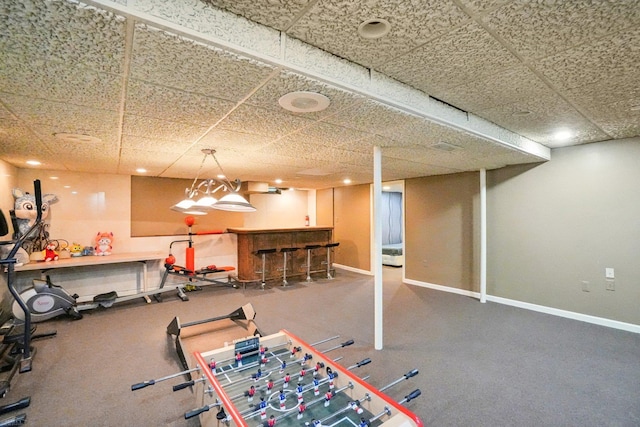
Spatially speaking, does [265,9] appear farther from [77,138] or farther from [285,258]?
[285,258]

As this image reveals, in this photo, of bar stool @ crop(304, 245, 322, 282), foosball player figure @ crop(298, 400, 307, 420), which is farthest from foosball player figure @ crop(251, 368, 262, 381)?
bar stool @ crop(304, 245, 322, 282)

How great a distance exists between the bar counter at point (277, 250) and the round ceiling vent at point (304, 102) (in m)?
4.26

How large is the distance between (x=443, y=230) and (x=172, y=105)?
5.12 m

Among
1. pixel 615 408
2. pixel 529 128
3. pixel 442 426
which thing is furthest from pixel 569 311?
pixel 442 426

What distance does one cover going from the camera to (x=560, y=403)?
7.48 ft

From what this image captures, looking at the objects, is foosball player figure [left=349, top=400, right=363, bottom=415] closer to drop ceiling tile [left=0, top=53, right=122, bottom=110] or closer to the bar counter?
drop ceiling tile [left=0, top=53, right=122, bottom=110]

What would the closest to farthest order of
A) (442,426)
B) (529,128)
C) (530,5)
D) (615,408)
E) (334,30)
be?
(530,5)
(334,30)
(442,426)
(615,408)
(529,128)

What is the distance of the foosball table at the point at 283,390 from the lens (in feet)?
5.23

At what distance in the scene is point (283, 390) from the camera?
188 centimetres

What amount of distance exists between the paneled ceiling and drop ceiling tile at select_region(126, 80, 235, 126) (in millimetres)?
14

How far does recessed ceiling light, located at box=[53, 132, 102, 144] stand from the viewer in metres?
2.82

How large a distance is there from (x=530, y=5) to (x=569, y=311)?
4450 millimetres

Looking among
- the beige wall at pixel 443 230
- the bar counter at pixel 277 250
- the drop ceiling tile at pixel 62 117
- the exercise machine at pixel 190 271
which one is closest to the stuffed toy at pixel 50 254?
the exercise machine at pixel 190 271

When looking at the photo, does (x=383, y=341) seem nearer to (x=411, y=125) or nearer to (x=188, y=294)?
(x=411, y=125)
